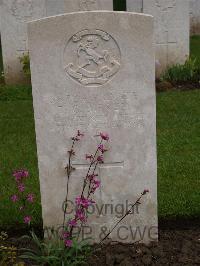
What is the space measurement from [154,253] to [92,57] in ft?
4.68

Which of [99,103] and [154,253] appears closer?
[99,103]

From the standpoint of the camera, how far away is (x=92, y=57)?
3508 millimetres

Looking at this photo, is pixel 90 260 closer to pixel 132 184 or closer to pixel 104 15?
pixel 132 184

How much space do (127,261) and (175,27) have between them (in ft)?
22.1

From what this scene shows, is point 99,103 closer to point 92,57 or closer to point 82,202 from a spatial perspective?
point 92,57

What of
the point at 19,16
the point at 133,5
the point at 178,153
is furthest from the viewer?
the point at 133,5

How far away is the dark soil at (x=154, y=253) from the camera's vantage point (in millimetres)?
3701

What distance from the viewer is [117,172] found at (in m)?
3.75

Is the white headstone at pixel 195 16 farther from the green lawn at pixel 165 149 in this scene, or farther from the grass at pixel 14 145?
the grass at pixel 14 145

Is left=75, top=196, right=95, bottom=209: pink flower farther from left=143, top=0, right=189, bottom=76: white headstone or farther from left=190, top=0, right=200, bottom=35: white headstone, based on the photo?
left=190, top=0, right=200, bottom=35: white headstone

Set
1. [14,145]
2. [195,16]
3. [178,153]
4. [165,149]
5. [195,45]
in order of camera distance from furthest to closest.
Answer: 1. [195,16]
2. [195,45]
3. [14,145]
4. [165,149]
5. [178,153]

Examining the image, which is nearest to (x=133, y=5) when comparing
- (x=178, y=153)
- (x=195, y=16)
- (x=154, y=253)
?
(x=195, y=16)

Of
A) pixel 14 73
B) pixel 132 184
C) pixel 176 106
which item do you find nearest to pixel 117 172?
pixel 132 184

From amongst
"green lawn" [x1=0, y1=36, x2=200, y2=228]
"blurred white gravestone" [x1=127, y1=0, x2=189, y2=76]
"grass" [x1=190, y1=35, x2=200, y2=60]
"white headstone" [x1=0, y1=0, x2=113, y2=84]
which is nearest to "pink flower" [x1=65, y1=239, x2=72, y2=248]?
"green lawn" [x1=0, y1=36, x2=200, y2=228]
